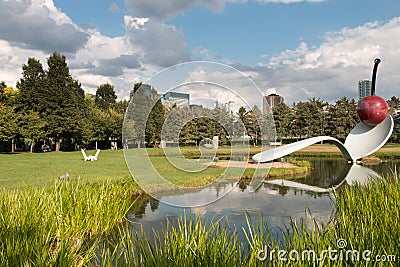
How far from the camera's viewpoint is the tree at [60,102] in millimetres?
30781

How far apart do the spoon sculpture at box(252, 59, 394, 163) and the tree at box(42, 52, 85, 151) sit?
19.2 meters

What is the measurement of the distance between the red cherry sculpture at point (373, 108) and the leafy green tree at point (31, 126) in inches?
891

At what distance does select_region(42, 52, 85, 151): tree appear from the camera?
30781 millimetres

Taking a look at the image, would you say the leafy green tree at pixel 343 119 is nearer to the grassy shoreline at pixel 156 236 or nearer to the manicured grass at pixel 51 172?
the manicured grass at pixel 51 172

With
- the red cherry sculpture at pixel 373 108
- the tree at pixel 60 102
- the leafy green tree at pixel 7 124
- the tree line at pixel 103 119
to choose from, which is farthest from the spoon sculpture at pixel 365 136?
the tree at pixel 60 102

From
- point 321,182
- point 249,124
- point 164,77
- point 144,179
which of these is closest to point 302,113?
point 249,124

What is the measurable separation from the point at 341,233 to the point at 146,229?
402 centimetres

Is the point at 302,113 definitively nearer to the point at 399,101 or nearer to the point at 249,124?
the point at 399,101

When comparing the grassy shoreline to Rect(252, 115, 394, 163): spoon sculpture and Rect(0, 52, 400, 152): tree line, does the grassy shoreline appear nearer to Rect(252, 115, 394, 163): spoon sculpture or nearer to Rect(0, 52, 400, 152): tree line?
Rect(0, 52, 400, 152): tree line

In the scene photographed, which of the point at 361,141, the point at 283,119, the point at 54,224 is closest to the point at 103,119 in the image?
the point at 283,119

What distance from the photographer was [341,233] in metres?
3.71

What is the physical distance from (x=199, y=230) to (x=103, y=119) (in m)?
32.5
